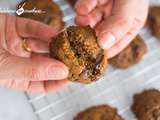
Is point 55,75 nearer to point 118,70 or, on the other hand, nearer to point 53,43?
point 53,43

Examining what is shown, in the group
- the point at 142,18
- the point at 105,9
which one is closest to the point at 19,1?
the point at 105,9

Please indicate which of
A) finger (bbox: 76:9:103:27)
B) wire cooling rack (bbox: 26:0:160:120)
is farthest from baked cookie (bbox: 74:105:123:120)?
finger (bbox: 76:9:103:27)

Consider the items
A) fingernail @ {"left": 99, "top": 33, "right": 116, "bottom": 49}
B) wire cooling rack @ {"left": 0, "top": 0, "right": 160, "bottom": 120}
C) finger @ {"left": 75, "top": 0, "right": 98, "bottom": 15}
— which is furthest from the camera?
wire cooling rack @ {"left": 0, "top": 0, "right": 160, "bottom": 120}

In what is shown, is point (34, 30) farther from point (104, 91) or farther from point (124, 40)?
point (104, 91)

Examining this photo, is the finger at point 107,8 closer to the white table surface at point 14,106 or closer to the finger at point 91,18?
the finger at point 91,18

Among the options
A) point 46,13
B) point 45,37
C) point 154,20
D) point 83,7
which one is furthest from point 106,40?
point 154,20

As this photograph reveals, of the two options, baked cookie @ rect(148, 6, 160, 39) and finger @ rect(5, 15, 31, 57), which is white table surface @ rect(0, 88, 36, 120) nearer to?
finger @ rect(5, 15, 31, 57)
